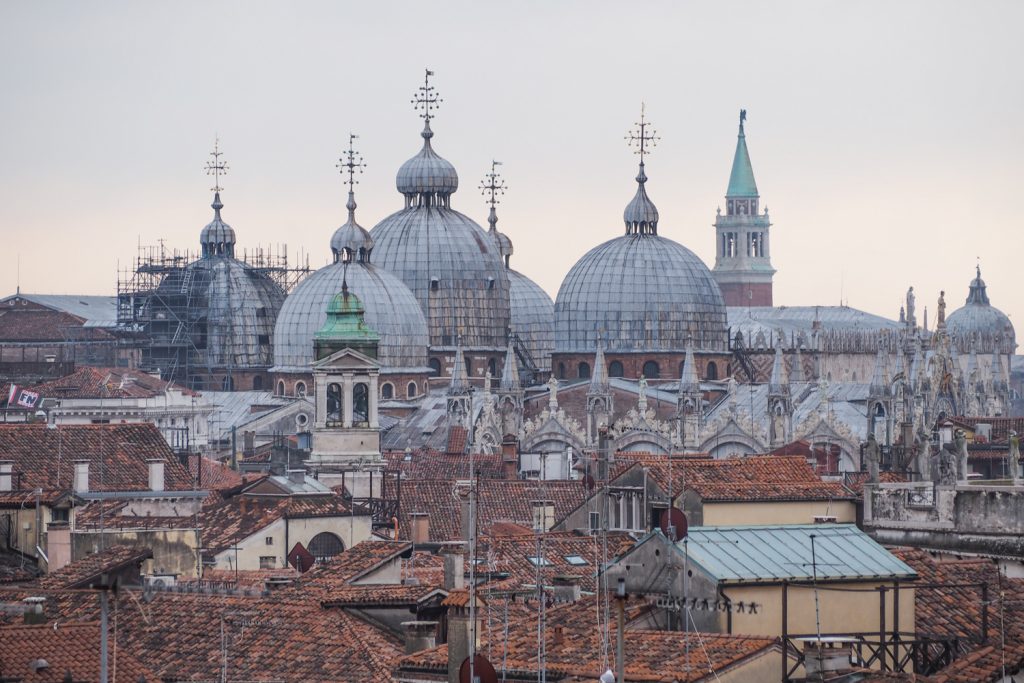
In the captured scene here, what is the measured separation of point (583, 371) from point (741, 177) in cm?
8086

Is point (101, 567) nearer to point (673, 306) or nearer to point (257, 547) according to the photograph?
point (257, 547)

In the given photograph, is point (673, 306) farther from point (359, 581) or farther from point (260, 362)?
point (359, 581)

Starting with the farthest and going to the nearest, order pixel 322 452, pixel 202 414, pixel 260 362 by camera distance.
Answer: pixel 260 362 → pixel 202 414 → pixel 322 452

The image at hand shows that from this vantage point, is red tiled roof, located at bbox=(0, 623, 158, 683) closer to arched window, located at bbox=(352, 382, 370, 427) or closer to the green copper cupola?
arched window, located at bbox=(352, 382, 370, 427)

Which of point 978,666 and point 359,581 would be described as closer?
point 978,666

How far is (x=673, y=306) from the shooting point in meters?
115

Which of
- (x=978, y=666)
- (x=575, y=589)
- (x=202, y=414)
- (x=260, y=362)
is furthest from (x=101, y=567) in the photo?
(x=260, y=362)

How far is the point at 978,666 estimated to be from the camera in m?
24.5

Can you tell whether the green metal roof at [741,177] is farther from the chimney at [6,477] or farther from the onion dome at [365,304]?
the chimney at [6,477]

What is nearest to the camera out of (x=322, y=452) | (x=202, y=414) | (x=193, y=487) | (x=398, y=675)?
(x=398, y=675)

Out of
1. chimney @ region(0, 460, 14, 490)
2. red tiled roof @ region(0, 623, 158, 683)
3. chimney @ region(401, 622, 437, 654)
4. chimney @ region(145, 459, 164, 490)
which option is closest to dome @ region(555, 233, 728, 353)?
chimney @ region(145, 459, 164, 490)

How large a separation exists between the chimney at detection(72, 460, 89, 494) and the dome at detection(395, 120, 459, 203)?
6447 cm

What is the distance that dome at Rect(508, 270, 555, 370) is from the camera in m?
114

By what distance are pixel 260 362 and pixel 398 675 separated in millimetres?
85117
